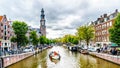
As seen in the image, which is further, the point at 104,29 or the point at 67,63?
the point at 104,29

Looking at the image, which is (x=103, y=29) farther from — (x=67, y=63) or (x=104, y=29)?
(x=67, y=63)

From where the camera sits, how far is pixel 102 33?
10269 cm

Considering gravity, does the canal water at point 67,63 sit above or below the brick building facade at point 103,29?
below

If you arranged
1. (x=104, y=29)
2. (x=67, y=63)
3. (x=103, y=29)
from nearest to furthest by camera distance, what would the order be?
(x=67, y=63)
(x=104, y=29)
(x=103, y=29)

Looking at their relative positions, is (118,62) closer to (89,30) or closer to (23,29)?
(23,29)

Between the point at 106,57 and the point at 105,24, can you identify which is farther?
the point at 105,24

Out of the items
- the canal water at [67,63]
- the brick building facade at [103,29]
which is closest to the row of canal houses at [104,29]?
the brick building facade at [103,29]

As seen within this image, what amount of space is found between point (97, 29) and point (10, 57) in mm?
74556

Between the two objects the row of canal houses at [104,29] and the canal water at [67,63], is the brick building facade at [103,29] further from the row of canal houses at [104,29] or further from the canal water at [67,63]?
the canal water at [67,63]

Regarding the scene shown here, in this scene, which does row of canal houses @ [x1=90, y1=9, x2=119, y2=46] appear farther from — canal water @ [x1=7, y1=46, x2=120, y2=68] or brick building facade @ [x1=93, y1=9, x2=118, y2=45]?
canal water @ [x1=7, y1=46, x2=120, y2=68]

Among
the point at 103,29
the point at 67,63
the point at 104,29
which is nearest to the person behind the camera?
the point at 67,63

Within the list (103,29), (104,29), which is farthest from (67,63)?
(103,29)

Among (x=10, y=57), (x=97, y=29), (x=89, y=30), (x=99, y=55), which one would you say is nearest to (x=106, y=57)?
(x=99, y=55)

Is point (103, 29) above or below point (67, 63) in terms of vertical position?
above
